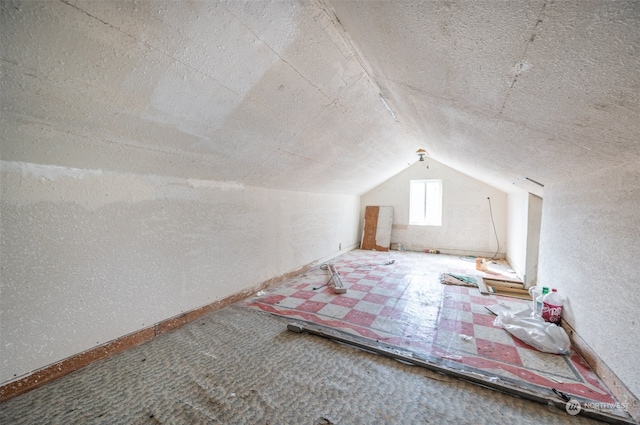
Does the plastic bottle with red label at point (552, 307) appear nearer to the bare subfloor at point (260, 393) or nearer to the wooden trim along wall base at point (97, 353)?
the bare subfloor at point (260, 393)

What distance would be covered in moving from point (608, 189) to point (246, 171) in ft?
9.63

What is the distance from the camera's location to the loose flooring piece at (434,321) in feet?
5.37

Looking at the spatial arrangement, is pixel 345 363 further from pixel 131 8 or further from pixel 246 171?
pixel 131 8

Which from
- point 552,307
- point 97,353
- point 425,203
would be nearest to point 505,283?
point 552,307

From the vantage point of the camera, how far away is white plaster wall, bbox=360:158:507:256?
5.56 meters

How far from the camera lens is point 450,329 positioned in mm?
2287

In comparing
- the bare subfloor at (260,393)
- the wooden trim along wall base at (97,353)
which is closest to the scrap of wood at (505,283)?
the bare subfloor at (260,393)

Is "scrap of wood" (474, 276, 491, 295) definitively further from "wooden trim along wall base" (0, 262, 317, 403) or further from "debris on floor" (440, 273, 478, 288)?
"wooden trim along wall base" (0, 262, 317, 403)

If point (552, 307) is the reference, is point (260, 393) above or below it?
below

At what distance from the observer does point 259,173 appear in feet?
9.02

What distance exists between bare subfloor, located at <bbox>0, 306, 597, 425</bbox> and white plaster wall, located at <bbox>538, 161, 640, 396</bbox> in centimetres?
56

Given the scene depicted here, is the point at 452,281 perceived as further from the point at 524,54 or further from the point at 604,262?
the point at 524,54

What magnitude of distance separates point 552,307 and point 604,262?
0.83 metres

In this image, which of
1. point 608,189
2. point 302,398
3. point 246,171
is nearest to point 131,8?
point 246,171
